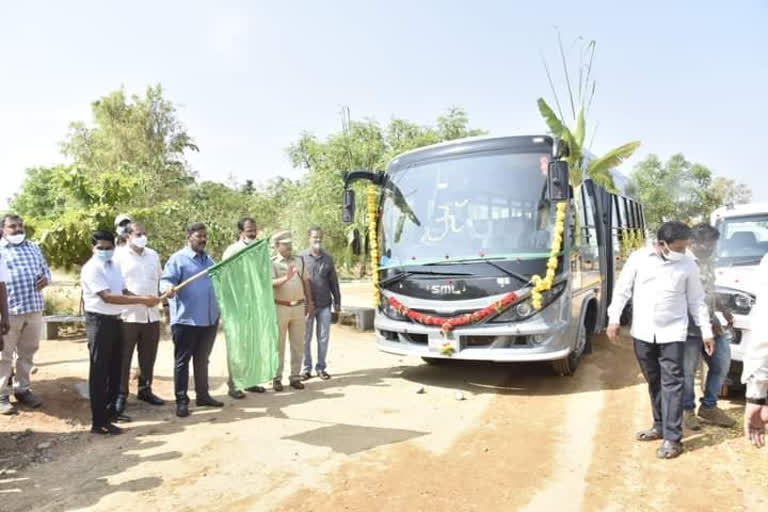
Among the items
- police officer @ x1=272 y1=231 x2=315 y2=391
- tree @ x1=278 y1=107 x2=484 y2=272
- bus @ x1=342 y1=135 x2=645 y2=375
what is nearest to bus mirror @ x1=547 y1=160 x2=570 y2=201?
bus @ x1=342 y1=135 x2=645 y2=375

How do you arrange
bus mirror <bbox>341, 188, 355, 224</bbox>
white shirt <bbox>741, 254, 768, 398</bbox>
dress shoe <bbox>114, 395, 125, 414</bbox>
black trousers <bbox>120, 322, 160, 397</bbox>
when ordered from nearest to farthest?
1. white shirt <bbox>741, 254, 768, 398</bbox>
2. dress shoe <bbox>114, 395, 125, 414</bbox>
3. black trousers <bbox>120, 322, 160, 397</bbox>
4. bus mirror <bbox>341, 188, 355, 224</bbox>

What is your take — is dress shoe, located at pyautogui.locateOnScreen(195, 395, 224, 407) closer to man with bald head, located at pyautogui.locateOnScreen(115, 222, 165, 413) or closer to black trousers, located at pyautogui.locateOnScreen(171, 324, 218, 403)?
black trousers, located at pyautogui.locateOnScreen(171, 324, 218, 403)

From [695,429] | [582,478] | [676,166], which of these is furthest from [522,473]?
[676,166]

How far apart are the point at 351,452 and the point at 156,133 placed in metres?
34.3

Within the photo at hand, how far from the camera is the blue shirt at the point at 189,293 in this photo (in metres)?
Answer: 5.87

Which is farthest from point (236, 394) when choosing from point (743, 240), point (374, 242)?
point (743, 240)

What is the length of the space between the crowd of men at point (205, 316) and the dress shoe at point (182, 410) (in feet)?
0.03

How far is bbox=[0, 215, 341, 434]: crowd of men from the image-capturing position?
5195mm

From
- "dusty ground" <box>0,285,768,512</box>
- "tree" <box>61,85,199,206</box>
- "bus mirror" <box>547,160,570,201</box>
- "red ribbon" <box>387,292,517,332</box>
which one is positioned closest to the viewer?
"dusty ground" <box>0,285,768,512</box>

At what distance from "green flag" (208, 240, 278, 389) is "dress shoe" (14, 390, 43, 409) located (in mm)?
2124

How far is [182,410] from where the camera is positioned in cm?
580

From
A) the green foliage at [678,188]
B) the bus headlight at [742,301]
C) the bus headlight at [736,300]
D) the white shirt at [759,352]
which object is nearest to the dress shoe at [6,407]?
the white shirt at [759,352]

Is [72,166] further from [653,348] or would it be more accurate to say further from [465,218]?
[653,348]

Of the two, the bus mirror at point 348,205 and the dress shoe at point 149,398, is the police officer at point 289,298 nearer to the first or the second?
the bus mirror at point 348,205
